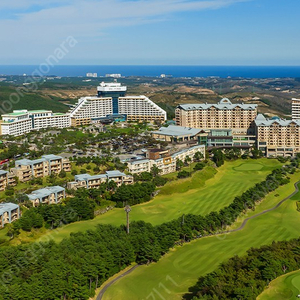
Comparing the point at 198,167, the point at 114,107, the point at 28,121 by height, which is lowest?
the point at 198,167

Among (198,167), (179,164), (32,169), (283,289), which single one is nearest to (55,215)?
(32,169)

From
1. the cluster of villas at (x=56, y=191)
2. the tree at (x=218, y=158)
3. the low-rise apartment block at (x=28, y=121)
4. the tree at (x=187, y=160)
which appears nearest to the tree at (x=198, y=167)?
the tree at (x=187, y=160)

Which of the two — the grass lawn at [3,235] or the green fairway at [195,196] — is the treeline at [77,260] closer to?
the grass lawn at [3,235]

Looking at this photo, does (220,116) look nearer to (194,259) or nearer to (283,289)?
(194,259)

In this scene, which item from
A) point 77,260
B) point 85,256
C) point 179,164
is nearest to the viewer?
point 77,260

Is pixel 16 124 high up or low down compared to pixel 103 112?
down

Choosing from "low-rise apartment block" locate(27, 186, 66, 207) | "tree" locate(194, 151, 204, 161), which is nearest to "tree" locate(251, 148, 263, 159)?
"tree" locate(194, 151, 204, 161)

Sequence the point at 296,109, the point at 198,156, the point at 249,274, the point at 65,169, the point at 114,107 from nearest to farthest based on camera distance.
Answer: the point at 249,274
the point at 65,169
the point at 198,156
the point at 296,109
the point at 114,107

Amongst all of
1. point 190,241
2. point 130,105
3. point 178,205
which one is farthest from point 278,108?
point 190,241
